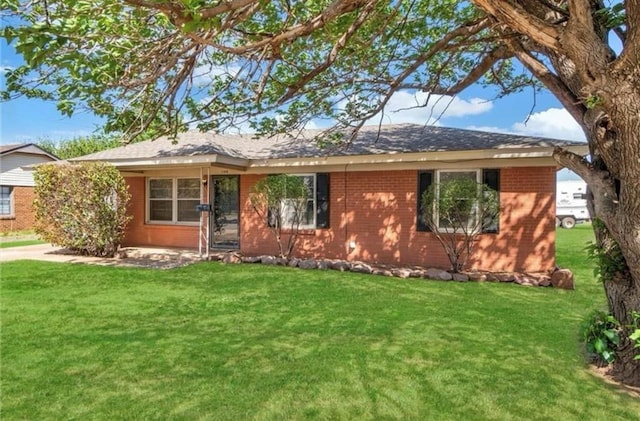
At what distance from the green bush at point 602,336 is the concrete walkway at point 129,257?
8657 millimetres

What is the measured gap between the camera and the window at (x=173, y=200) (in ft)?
44.7

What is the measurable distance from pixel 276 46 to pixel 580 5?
3.12m

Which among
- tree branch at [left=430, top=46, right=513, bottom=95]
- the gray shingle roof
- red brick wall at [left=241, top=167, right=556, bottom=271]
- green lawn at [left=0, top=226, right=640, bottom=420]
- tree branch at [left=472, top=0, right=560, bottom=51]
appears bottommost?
green lawn at [left=0, top=226, right=640, bottom=420]

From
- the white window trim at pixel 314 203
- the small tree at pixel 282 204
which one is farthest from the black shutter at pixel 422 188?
the small tree at pixel 282 204

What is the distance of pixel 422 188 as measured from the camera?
34.4 feet

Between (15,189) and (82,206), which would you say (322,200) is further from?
(15,189)

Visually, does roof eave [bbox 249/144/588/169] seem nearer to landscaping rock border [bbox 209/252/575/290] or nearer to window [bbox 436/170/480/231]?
window [bbox 436/170/480/231]

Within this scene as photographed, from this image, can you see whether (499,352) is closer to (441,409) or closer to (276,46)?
(441,409)

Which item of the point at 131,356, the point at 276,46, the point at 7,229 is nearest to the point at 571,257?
the point at 276,46

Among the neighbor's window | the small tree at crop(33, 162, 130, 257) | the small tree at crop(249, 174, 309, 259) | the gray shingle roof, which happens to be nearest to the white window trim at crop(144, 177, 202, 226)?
the gray shingle roof

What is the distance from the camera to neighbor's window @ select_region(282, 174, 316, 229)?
38.3ft

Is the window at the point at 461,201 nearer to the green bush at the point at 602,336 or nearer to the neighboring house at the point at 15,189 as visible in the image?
the green bush at the point at 602,336

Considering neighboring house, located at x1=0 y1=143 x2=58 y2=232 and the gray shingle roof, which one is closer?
the gray shingle roof

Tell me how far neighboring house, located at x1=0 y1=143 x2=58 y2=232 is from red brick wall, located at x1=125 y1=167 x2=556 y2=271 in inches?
496
